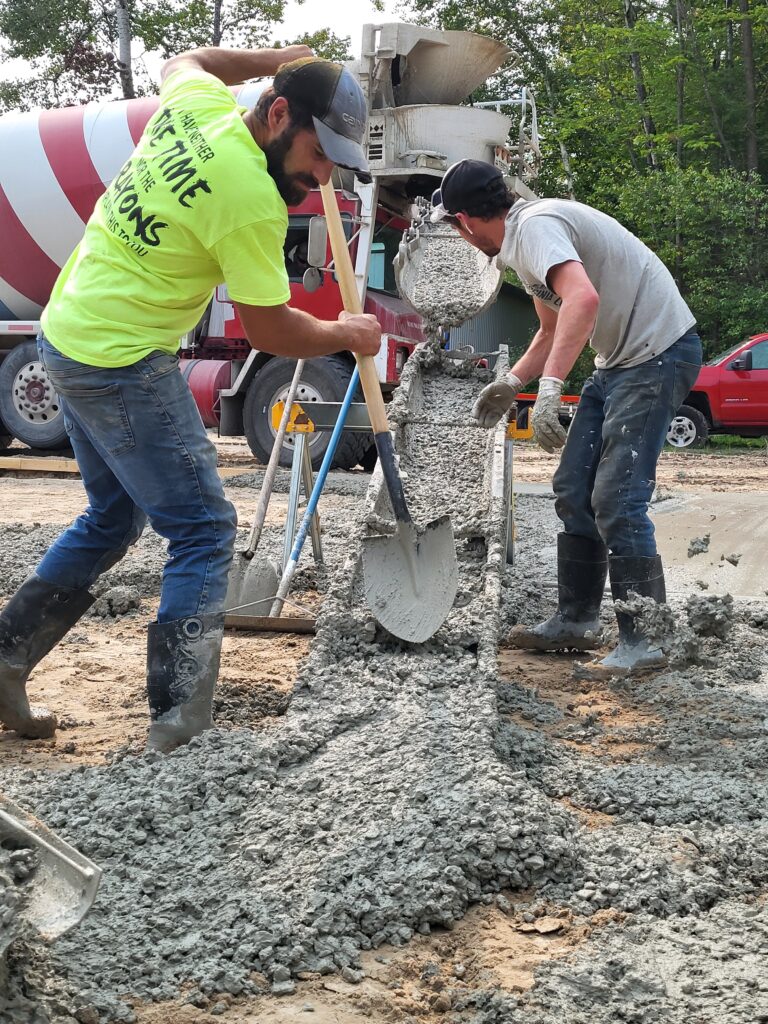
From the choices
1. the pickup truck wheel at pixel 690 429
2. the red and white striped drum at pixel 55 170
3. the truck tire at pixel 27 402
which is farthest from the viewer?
the pickup truck wheel at pixel 690 429

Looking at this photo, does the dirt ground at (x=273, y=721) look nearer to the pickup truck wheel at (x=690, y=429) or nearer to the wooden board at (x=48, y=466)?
the wooden board at (x=48, y=466)

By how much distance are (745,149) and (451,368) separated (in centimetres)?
1836

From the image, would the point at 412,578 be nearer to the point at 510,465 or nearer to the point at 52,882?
the point at 510,465

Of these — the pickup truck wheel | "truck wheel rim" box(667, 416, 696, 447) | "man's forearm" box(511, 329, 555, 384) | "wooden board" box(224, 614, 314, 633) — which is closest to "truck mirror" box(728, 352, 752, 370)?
the pickup truck wheel

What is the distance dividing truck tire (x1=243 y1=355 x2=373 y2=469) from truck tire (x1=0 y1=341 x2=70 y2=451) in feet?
7.46

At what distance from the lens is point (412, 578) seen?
366 cm

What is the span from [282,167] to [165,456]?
2.81 feet

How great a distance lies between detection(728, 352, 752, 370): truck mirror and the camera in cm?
1411

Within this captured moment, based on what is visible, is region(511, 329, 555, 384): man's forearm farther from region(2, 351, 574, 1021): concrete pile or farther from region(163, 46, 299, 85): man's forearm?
region(163, 46, 299, 85): man's forearm

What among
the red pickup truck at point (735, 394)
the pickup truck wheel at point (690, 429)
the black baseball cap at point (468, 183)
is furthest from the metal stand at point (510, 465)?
the pickup truck wheel at point (690, 429)

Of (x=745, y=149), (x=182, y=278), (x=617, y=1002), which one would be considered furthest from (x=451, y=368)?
(x=745, y=149)

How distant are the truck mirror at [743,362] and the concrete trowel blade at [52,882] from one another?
1365cm

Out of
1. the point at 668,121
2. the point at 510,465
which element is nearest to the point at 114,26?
the point at 668,121

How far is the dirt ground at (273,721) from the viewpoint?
1898 mm
